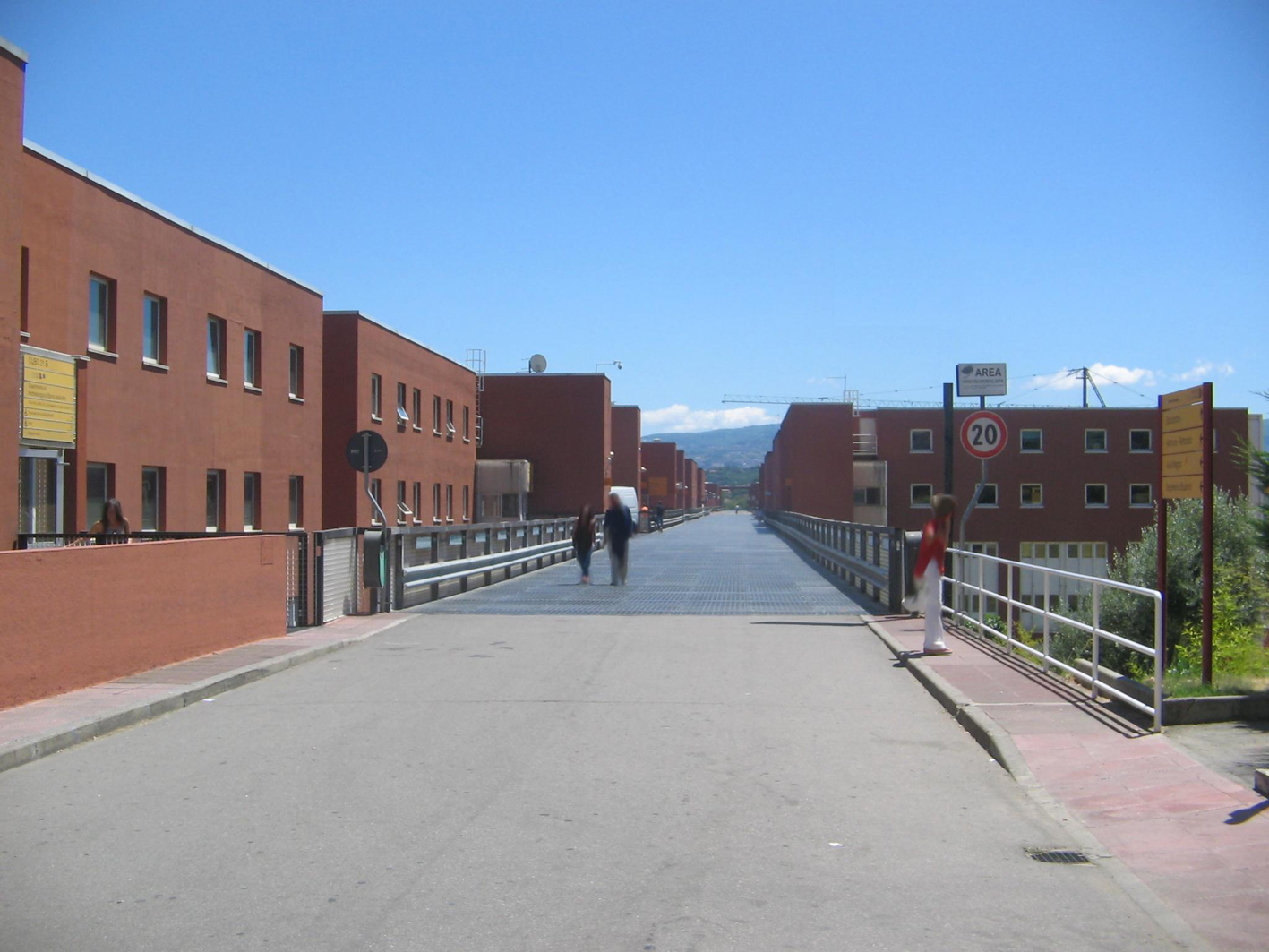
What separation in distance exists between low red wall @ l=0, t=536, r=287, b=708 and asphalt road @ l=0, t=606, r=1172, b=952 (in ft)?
3.59

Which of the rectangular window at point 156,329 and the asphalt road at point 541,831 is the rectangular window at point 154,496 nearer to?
the rectangular window at point 156,329

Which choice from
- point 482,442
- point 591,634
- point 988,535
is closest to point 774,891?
point 591,634

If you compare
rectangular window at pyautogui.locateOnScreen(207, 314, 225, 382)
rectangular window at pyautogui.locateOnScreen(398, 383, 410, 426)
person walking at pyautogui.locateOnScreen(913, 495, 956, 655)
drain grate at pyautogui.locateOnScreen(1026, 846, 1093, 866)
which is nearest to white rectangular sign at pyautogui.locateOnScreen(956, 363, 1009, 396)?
person walking at pyautogui.locateOnScreen(913, 495, 956, 655)

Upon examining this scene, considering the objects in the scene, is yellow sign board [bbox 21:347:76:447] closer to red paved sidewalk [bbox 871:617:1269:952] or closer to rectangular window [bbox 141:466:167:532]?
rectangular window [bbox 141:466:167:532]

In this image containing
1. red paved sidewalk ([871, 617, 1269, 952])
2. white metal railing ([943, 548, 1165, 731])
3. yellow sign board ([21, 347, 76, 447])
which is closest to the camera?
red paved sidewalk ([871, 617, 1269, 952])

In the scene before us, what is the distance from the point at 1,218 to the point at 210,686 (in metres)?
5.62

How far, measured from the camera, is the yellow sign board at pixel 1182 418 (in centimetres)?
925

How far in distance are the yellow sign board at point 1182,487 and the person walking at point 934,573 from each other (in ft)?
9.62

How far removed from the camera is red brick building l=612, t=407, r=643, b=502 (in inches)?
2867

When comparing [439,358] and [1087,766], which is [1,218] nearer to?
[1087,766]

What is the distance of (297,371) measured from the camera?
30062mm

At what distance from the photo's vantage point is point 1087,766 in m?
7.52

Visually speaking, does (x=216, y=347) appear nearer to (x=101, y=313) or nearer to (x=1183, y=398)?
(x=101, y=313)

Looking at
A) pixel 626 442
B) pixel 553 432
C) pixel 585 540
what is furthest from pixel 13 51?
pixel 626 442
